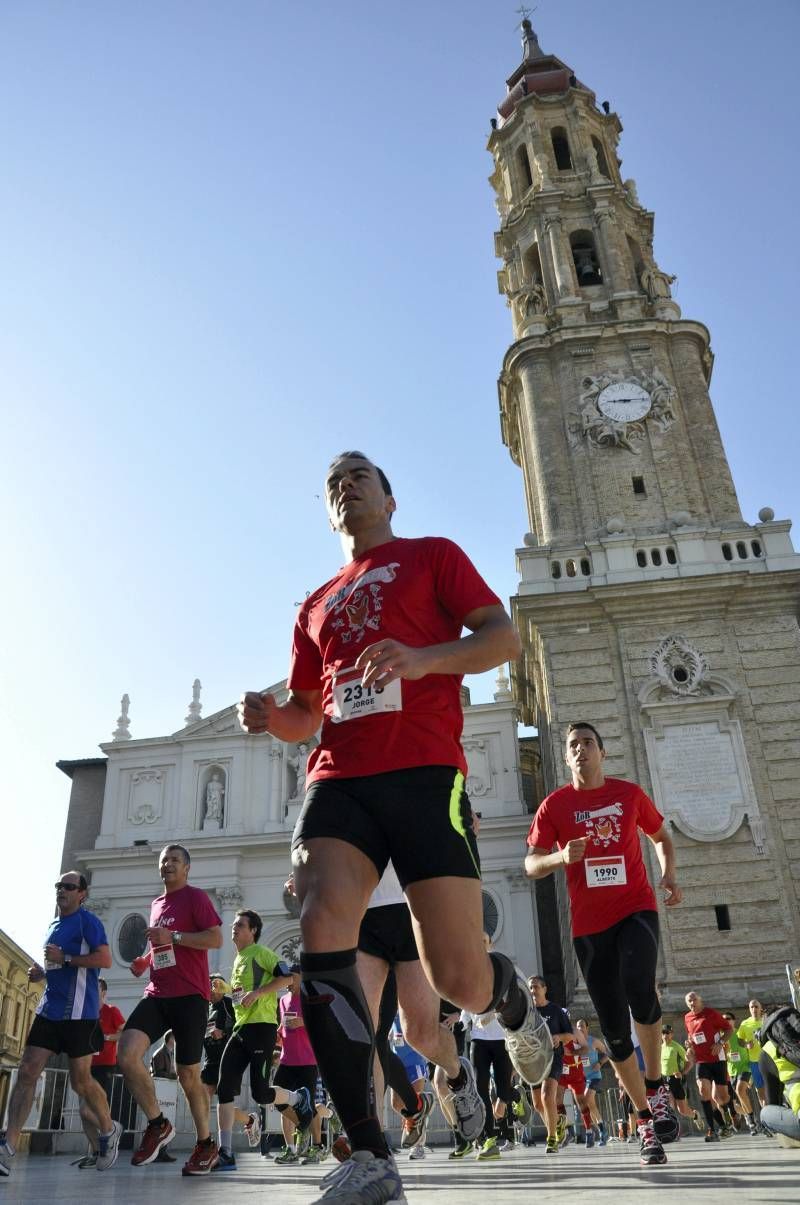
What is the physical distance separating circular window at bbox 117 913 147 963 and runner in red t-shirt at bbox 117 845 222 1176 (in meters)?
22.6

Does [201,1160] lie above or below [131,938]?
below

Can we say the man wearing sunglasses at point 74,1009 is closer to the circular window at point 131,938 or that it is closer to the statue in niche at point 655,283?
the circular window at point 131,938

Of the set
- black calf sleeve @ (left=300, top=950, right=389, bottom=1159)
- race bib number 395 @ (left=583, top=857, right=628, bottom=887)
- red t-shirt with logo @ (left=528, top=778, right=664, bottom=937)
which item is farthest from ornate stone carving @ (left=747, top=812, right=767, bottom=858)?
black calf sleeve @ (left=300, top=950, right=389, bottom=1159)

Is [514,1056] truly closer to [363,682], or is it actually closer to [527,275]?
[363,682]

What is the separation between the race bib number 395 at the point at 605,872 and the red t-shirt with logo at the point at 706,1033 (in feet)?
25.8

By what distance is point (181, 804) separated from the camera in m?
31.2

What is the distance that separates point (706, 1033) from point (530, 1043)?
354 inches

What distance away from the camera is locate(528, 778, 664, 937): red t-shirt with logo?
586cm

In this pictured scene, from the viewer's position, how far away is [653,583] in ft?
73.0

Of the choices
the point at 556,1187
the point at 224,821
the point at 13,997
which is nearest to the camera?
the point at 556,1187

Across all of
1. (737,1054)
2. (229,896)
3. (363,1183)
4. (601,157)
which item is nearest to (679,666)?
(737,1054)

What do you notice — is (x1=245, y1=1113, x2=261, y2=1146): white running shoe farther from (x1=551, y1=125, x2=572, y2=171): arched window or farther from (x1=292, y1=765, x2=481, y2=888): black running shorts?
(x1=551, y1=125, x2=572, y2=171): arched window

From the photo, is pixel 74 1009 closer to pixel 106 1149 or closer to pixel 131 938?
pixel 106 1149

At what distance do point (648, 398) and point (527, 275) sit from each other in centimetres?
682
